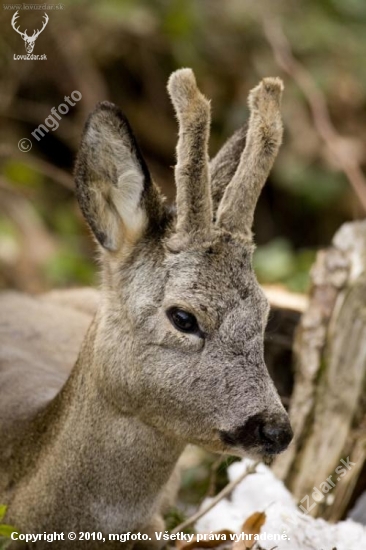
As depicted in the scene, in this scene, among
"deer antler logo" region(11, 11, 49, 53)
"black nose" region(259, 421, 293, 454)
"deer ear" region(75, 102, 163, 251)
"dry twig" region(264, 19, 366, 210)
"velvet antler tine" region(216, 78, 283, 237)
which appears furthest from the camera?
"dry twig" region(264, 19, 366, 210)

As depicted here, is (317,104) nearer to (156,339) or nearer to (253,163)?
(253,163)

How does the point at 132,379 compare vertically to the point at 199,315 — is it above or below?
below

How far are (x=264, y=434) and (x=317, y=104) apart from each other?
6.59 meters

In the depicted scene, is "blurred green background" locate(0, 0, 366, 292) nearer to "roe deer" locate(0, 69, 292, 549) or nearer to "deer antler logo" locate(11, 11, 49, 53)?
"deer antler logo" locate(11, 11, 49, 53)

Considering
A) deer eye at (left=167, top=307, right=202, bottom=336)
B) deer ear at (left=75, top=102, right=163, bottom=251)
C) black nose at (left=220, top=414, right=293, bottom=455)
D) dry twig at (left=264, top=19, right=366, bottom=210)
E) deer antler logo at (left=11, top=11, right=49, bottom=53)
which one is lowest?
black nose at (left=220, top=414, right=293, bottom=455)

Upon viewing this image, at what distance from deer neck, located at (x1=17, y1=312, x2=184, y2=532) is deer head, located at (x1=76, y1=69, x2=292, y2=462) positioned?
0.25 feet

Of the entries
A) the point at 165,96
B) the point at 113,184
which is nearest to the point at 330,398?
the point at 113,184

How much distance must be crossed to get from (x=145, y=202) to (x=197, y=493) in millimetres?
2527

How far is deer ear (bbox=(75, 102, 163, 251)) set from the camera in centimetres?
414

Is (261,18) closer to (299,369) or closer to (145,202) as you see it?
(299,369)

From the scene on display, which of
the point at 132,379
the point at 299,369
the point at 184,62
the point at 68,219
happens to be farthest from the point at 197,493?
the point at 184,62

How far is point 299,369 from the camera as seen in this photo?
18.8ft

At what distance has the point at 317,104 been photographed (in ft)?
32.8

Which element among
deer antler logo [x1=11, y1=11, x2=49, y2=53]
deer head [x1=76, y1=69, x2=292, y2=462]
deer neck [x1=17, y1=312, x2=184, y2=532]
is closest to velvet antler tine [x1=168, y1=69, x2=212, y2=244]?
deer head [x1=76, y1=69, x2=292, y2=462]
